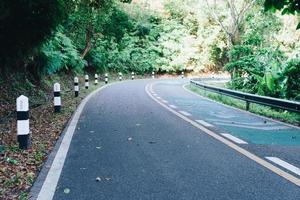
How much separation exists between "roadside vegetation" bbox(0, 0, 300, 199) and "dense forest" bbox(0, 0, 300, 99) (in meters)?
0.05

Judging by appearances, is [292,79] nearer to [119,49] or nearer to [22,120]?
[22,120]

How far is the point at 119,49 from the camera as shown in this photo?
51.6 m

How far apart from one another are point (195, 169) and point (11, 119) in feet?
19.9

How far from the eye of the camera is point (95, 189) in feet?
17.6

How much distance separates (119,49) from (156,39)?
20.4 ft

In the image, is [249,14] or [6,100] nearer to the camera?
[6,100]

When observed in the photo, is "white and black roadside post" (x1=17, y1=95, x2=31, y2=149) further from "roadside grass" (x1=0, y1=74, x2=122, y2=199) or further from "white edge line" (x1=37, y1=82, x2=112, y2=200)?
"white edge line" (x1=37, y1=82, x2=112, y2=200)

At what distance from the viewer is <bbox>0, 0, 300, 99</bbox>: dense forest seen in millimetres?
11680

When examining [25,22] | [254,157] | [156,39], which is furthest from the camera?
[156,39]

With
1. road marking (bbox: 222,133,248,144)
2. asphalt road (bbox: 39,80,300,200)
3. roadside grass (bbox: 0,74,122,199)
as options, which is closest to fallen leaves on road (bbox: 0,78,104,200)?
roadside grass (bbox: 0,74,122,199)

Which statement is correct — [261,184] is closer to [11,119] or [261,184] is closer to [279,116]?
[11,119]

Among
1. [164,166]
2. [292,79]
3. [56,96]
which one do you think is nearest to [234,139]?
[164,166]

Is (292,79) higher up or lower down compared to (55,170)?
higher up

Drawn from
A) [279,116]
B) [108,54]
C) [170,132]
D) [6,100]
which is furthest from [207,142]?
[108,54]
